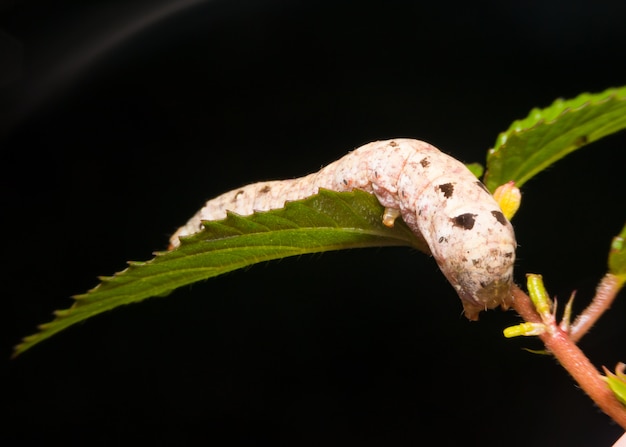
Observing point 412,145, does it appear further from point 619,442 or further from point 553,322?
point 619,442

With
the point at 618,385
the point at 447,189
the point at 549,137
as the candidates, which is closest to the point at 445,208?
the point at 447,189

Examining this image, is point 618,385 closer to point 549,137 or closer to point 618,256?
point 618,256

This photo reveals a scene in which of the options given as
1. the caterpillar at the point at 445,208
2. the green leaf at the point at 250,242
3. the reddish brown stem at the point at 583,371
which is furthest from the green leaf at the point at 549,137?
the reddish brown stem at the point at 583,371

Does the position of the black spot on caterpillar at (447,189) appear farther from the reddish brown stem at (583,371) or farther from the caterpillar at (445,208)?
the reddish brown stem at (583,371)

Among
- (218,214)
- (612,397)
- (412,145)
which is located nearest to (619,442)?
(612,397)

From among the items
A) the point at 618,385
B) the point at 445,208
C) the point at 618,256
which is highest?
the point at 445,208
